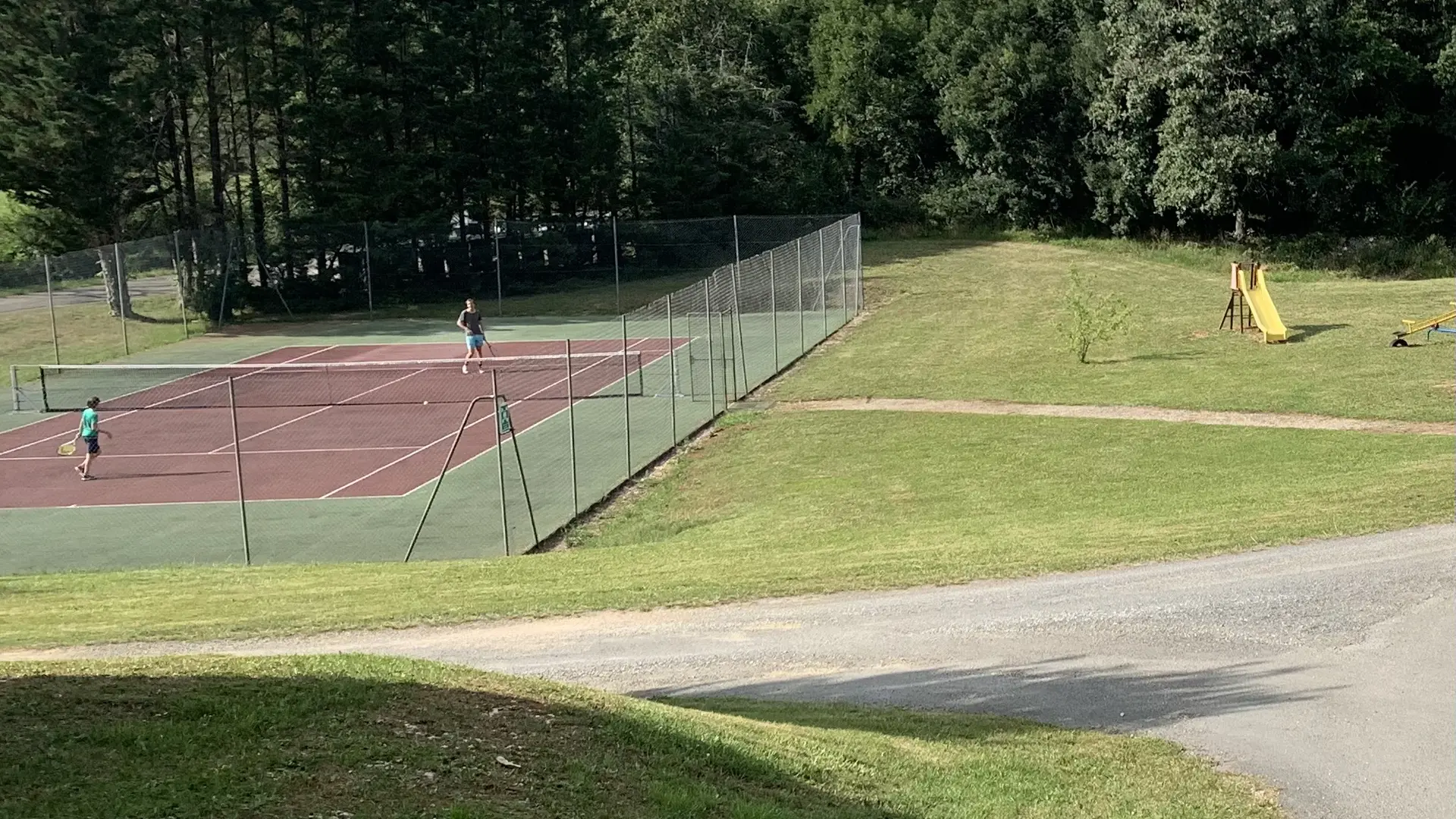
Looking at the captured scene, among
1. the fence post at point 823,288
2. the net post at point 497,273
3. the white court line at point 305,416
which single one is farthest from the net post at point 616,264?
the white court line at point 305,416

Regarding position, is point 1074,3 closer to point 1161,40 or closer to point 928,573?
point 1161,40

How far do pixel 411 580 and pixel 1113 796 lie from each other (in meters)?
9.71

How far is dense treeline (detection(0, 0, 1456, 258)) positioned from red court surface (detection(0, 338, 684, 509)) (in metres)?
16.9

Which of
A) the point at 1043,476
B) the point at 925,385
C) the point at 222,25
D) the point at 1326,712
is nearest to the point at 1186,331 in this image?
the point at 925,385

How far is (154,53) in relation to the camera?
46.1m

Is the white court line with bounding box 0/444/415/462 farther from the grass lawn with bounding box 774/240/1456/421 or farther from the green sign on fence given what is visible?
the grass lawn with bounding box 774/240/1456/421

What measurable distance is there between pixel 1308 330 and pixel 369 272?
32.0 metres

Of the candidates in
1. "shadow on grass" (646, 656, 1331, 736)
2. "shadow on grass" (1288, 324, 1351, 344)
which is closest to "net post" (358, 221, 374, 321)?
"shadow on grass" (1288, 324, 1351, 344)

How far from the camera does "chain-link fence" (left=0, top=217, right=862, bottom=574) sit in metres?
19.2

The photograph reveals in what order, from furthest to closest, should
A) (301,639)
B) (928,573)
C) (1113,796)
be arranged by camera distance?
(928,573) < (301,639) < (1113,796)

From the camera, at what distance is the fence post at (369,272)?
1890 inches

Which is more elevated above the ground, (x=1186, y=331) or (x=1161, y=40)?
(x=1161, y=40)

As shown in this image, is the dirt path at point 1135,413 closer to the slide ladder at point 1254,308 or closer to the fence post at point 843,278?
the slide ladder at point 1254,308

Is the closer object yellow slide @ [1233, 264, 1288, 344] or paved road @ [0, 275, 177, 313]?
yellow slide @ [1233, 264, 1288, 344]
